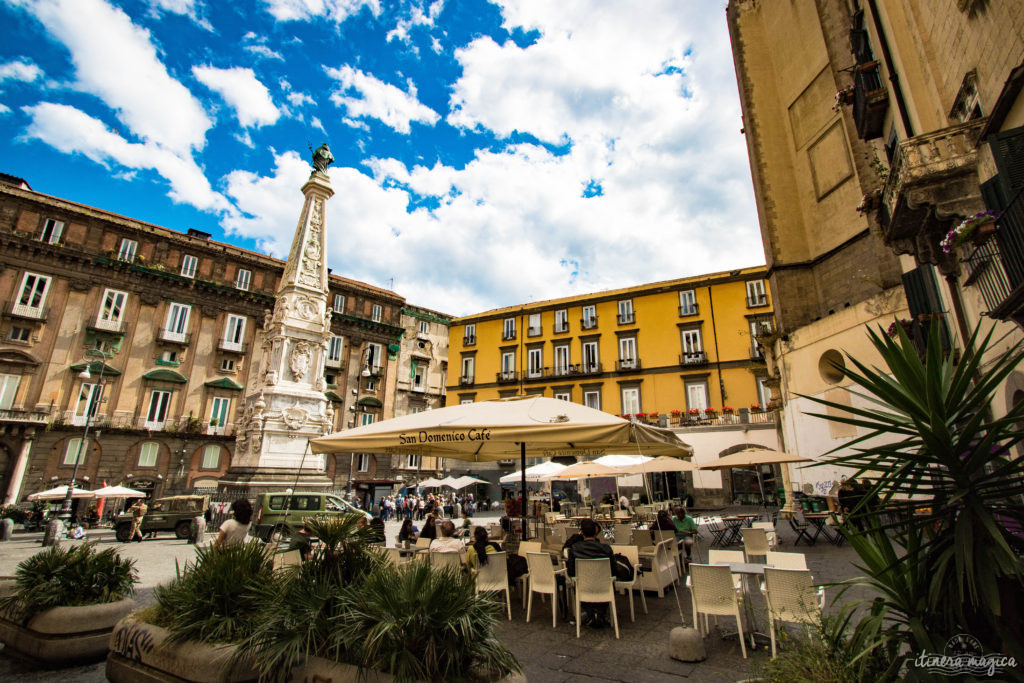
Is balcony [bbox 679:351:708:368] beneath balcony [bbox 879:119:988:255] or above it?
above

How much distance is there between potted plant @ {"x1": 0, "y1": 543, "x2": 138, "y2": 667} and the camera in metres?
4.43

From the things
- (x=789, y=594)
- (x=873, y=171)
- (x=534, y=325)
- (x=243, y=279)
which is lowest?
(x=789, y=594)

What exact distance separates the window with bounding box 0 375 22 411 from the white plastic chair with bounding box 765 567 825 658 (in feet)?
119

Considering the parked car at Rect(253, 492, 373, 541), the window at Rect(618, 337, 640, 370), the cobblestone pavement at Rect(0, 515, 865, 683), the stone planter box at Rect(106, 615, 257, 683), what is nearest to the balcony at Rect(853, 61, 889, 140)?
the cobblestone pavement at Rect(0, 515, 865, 683)

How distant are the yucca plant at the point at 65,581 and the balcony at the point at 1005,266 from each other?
10.2 meters

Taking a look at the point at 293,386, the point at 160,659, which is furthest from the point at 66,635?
the point at 293,386

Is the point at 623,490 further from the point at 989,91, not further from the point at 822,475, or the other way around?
the point at 989,91

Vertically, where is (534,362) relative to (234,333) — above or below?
below

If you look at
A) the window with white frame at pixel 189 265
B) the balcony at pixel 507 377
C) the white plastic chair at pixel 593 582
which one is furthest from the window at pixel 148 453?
the white plastic chair at pixel 593 582

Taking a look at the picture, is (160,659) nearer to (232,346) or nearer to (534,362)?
(232,346)

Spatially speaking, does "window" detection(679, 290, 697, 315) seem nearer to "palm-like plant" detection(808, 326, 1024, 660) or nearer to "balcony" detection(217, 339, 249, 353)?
"balcony" detection(217, 339, 249, 353)

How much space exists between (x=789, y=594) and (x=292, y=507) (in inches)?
539

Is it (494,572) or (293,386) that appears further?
(293,386)

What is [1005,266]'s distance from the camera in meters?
6.41
